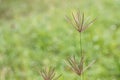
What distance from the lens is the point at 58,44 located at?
4.93 m

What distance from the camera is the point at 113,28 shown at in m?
5.30

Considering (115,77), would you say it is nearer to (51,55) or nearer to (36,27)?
(51,55)

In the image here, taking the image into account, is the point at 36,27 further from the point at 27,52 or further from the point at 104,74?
the point at 104,74

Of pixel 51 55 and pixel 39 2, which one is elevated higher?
pixel 51 55

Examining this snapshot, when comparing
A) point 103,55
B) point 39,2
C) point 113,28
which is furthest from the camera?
point 39,2

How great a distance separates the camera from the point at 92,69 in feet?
13.0

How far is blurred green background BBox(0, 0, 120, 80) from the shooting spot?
394 centimetres

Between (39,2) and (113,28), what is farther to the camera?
(39,2)

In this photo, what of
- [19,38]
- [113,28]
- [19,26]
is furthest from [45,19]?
[113,28]

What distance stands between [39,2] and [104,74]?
4.59 metres

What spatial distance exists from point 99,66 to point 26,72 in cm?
81

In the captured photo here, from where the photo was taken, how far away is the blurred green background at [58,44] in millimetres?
3938

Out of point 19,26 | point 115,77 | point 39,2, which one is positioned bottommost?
point 39,2

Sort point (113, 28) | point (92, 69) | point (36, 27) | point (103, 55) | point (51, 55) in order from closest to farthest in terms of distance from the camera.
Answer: point (92, 69)
point (103, 55)
point (51, 55)
point (113, 28)
point (36, 27)
